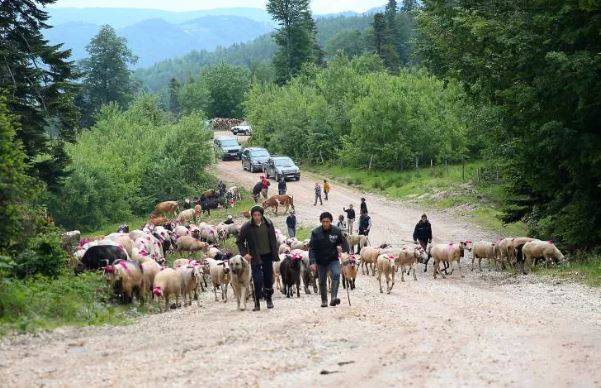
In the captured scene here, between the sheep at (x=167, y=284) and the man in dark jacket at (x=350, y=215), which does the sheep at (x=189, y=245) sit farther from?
the sheep at (x=167, y=284)

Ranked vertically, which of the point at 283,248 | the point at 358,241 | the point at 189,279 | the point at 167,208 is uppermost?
the point at 189,279

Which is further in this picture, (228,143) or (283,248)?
(228,143)

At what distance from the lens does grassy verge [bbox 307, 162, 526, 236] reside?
36816mm

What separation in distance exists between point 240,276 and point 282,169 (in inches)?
1384

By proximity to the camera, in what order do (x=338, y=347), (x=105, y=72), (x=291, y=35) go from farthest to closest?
1. (x=105, y=72)
2. (x=291, y=35)
3. (x=338, y=347)

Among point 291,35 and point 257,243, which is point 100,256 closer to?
point 257,243

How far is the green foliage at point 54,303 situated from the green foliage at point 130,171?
2503 centimetres

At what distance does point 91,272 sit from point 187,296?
2527 millimetres

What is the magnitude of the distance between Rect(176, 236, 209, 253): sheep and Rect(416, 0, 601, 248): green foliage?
447 inches

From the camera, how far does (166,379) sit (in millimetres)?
9945

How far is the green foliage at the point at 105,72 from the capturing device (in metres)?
94.1

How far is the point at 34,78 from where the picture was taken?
25984 millimetres

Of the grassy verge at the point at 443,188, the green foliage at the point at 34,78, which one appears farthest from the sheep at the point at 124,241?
the grassy verge at the point at 443,188

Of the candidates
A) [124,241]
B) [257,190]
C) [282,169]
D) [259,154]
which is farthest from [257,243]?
[259,154]
